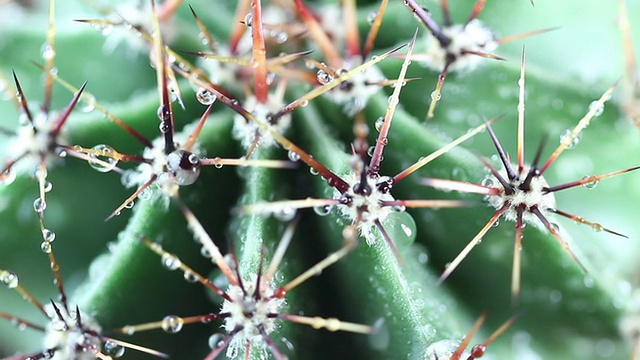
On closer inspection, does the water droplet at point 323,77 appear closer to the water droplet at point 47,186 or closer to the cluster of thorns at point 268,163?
the cluster of thorns at point 268,163

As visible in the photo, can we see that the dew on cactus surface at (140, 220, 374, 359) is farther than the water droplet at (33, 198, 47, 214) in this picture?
No

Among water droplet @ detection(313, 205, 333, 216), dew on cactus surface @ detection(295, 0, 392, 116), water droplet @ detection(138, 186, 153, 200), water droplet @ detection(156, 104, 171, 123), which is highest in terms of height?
dew on cactus surface @ detection(295, 0, 392, 116)

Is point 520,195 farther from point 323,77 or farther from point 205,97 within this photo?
point 205,97

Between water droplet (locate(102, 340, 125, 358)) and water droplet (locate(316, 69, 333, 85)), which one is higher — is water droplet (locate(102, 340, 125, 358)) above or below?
below

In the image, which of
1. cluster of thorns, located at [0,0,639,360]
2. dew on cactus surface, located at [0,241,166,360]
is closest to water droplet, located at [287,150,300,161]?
cluster of thorns, located at [0,0,639,360]

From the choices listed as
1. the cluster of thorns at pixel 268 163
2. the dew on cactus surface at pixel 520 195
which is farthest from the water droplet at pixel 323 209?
the dew on cactus surface at pixel 520 195

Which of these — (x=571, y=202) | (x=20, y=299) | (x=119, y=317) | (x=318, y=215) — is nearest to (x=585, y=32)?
(x=571, y=202)

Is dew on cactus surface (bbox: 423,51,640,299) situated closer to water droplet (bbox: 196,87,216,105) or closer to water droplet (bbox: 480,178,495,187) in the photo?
water droplet (bbox: 480,178,495,187)

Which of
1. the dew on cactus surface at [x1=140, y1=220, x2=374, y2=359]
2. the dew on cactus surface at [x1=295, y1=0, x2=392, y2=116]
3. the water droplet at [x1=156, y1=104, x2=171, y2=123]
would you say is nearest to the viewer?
the dew on cactus surface at [x1=140, y1=220, x2=374, y2=359]
